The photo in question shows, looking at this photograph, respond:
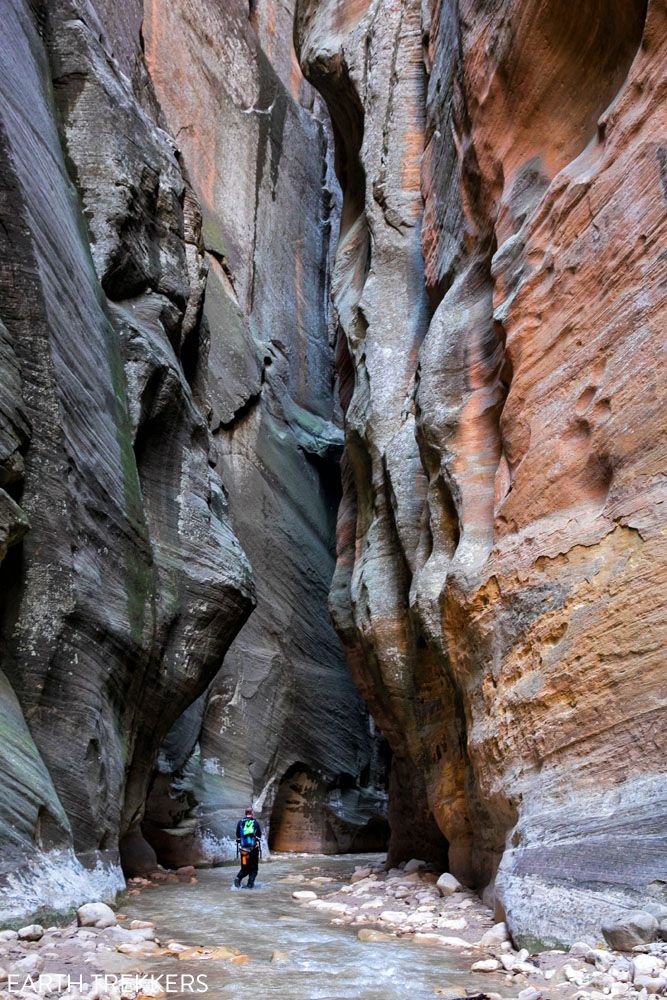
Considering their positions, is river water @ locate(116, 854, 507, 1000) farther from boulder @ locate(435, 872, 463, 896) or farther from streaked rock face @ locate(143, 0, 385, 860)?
streaked rock face @ locate(143, 0, 385, 860)

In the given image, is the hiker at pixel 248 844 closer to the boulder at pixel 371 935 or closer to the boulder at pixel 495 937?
the boulder at pixel 371 935

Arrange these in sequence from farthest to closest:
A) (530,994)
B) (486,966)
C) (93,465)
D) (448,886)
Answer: (93,465), (448,886), (486,966), (530,994)

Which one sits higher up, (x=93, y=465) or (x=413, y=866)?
(x=93, y=465)

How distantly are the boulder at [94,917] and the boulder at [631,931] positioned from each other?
3.90 metres

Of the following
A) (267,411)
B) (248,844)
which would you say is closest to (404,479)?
(248,844)

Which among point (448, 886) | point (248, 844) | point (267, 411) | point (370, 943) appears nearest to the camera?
point (370, 943)

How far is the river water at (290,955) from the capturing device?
16.7 ft

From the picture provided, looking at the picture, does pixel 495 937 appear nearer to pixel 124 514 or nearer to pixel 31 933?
pixel 31 933

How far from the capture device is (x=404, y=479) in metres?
12.9

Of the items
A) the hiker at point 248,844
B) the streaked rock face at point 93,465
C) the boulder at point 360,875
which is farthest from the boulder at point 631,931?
the boulder at point 360,875

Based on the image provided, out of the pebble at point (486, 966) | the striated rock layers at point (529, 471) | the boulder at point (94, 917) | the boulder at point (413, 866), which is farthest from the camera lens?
the boulder at point (413, 866)

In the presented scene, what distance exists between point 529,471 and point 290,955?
4708mm

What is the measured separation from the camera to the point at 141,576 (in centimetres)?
1161

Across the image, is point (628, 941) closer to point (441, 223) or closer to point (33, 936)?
point (33, 936)
